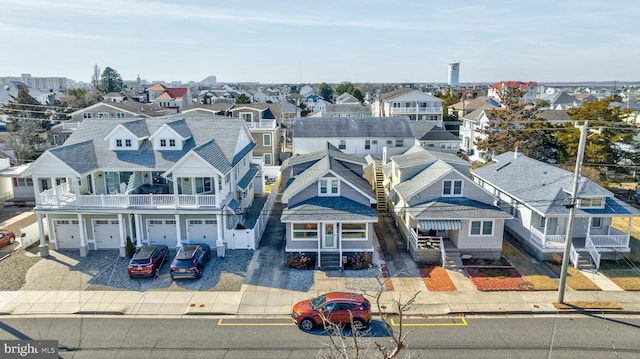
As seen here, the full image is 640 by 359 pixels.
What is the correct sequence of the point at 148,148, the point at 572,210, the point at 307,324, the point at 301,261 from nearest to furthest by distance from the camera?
1. the point at 307,324
2. the point at 572,210
3. the point at 301,261
4. the point at 148,148

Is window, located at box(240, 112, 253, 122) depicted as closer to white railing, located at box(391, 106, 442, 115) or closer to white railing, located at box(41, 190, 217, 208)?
→ white railing, located at box(391, 106, 442, 115)

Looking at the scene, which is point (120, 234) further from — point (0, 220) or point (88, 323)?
point (0, 220)

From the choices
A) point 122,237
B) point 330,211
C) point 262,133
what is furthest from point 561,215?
point 262,133

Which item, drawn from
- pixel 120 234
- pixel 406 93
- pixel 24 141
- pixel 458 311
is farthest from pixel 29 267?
pixel 406 93

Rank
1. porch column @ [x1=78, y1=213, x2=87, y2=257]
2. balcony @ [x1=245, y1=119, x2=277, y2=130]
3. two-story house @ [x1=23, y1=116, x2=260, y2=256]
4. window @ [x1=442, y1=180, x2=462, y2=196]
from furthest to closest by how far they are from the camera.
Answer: balcony @ [x1=245, y1=119, x2=277, y2=130] < window @ [x1=442, y1=180, x2=462, y2=196] < porch column @ [x1=78, y1=213, x2=87, y2=257] < two-story house @ [x1=23, y1=116, x2=260, y2=256]

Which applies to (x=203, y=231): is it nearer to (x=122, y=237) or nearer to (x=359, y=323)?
(x=122, y=237)

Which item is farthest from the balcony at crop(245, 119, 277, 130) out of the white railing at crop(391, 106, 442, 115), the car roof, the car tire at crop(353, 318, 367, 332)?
the car tire at crop(353, 318, 367, 332)

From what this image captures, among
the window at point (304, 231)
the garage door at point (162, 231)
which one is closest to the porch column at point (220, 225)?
the garage door at point (162, 231)

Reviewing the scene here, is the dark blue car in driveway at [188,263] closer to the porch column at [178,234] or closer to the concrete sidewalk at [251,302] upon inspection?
the concrete sidewalk at [251,302]
